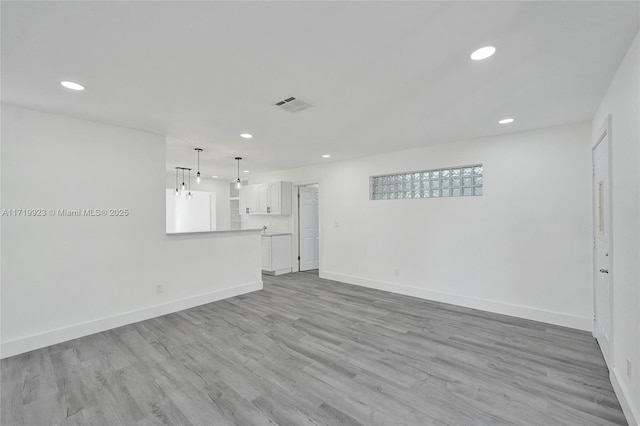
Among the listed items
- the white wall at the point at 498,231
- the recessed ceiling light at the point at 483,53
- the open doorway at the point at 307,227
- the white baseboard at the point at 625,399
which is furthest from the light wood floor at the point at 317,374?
the open doorway at the point at 307,227

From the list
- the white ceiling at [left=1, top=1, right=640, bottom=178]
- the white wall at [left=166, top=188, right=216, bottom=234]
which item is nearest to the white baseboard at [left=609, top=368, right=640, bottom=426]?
the white ceiling at [left=1, top=1, right=640, bottom=178]

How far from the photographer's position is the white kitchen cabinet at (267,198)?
650 cm

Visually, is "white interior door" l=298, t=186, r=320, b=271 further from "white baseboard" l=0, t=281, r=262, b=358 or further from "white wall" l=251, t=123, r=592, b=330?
"white baseboard" l=0, t=281, r=262, b=358

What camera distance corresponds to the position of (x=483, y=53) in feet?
6.15

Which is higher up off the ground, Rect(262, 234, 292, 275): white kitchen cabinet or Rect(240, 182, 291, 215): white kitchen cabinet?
Rect(240, 182, 291, 215): white kitchen cabinet

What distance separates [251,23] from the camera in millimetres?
1584

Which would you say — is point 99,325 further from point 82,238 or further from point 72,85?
point 72,85

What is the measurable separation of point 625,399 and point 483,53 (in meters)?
2.54

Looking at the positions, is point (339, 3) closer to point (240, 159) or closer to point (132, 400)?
point (132, 400)

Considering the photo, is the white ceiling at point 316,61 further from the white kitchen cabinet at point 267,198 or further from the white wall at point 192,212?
the white wall at point 192,212

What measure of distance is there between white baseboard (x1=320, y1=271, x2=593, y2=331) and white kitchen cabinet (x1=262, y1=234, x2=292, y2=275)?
179 centimetres

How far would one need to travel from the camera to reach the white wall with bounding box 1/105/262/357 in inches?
110

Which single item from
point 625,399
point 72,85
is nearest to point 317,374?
point 625,399

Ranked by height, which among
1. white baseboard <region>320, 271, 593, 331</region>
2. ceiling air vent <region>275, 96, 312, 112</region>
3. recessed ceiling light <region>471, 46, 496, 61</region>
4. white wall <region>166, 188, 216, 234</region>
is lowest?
white baseboard <region>320, 271, 593, 331</region>
